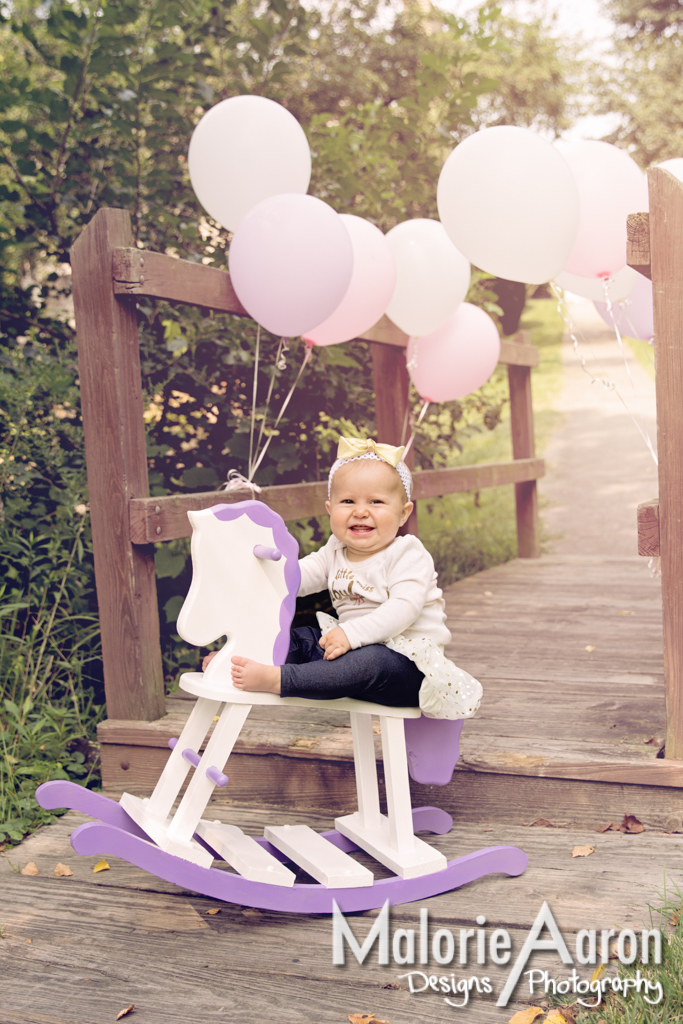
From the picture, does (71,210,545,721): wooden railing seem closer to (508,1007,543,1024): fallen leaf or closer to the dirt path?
(508,1007,543,1024): fallen leaf

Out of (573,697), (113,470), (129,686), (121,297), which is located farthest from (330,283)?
(573,697)

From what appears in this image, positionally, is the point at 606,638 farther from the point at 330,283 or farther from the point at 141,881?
the point at 141,881

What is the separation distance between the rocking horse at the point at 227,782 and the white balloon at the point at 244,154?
3.94 feet

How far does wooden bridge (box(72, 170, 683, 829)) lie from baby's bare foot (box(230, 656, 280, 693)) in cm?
61

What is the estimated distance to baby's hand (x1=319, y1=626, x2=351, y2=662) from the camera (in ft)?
5.82

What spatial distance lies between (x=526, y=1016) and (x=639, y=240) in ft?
5.55

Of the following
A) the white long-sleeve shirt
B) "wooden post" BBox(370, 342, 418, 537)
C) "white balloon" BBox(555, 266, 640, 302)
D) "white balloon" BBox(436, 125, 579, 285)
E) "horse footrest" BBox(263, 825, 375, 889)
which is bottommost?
"horse footrest" BBox(263, 825, 375, 889)

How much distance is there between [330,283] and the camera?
7.65ft

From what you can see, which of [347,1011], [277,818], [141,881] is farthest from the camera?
[277,818]

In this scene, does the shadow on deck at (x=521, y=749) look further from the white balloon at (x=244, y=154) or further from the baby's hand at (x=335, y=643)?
the white balloon at (x=244, y=154)

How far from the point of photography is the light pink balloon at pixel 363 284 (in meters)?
2.57

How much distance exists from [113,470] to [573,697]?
1524 mm

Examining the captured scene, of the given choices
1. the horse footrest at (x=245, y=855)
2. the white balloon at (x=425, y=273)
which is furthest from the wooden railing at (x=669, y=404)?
the horse footrest at (x=245, y=855)

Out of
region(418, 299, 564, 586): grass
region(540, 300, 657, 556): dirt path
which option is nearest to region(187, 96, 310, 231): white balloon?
region(418, 299, 564, 586): grass
